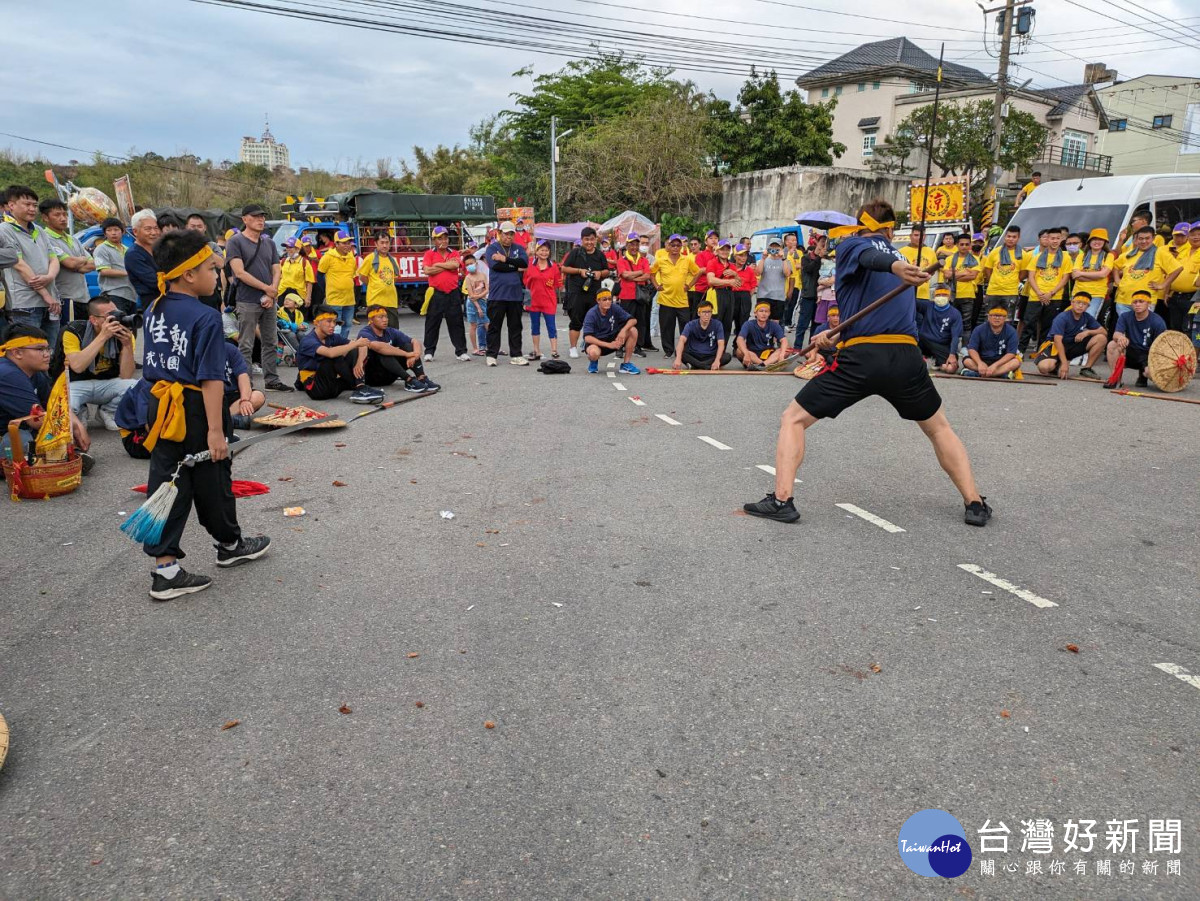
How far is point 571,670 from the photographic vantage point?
132 inches

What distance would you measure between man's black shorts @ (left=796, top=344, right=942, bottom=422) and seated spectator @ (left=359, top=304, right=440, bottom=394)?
6.00 meters

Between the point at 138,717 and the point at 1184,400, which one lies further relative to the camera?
the point at 1184,400

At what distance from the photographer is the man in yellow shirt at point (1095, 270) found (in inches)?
459

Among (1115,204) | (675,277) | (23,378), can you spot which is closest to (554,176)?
(675,277)

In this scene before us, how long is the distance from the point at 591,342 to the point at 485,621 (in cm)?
831

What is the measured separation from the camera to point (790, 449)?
5.17m

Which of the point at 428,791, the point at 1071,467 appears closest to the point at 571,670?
the point at 428,791

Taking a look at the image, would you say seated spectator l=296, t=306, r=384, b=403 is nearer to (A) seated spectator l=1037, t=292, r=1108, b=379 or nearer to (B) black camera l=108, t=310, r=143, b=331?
(B) black camera l=108, t=310, r=143, b=331

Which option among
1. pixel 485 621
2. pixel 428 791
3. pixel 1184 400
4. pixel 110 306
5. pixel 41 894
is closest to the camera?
pixel 41 894

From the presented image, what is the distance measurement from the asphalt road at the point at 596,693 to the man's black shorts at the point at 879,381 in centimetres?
74

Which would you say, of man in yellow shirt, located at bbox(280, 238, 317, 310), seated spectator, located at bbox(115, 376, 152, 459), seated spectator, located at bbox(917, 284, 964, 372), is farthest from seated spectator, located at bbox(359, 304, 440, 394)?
seated spectator, located at bbox(917, 284, 964, 372)

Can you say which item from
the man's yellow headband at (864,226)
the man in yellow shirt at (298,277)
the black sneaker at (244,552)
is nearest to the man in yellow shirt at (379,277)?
the man in yellow shirt at (298,277)

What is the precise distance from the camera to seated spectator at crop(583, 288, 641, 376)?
11844 millimetres

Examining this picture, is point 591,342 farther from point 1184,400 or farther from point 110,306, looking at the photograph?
point 1184,400
